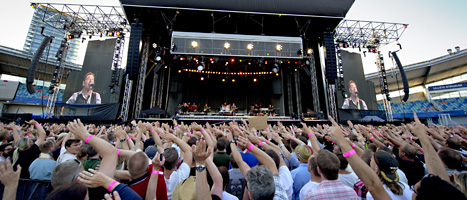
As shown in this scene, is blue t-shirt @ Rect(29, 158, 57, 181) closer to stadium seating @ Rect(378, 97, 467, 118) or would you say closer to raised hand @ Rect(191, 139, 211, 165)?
raised hand @ Rect(191, 139, 211, 165)

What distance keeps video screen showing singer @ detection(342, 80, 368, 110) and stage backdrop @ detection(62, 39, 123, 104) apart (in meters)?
17.0

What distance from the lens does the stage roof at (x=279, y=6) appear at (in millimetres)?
11547

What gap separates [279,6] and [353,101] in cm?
946

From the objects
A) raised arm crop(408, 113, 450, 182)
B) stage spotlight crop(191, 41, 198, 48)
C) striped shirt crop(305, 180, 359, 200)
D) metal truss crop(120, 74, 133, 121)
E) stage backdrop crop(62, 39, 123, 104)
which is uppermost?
stage spotlight crop(191, 41, 198, 48)

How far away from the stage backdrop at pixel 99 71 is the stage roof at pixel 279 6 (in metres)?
4.18

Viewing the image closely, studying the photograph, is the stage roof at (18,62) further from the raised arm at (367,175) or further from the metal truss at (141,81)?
the raised arm at (367,175)

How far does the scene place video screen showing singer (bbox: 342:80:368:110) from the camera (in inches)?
557

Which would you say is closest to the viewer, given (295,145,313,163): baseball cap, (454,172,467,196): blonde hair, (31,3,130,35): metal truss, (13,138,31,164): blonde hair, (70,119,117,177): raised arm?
(454,172,467,196): blonde hair

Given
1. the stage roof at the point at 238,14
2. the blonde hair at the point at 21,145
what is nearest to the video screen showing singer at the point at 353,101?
the stage roof at the point at 238,14

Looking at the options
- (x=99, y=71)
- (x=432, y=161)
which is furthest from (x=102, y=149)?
(x=99, y=71)

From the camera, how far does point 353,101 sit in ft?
48.0

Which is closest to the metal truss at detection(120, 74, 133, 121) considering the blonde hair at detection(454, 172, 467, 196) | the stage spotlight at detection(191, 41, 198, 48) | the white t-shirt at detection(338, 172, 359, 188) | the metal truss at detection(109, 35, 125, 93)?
the metal truss at detection(109, 35, 125, 93)

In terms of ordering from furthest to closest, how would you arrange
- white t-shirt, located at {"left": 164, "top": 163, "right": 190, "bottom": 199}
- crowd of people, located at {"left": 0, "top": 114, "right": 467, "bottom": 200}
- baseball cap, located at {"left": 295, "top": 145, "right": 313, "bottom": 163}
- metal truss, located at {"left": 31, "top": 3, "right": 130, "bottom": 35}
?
metal truss, located at {"left": 31, "top": 3, "right": 130, "bottom": 35}, baseball cap, located at {"left": 295, "top": 145, "right": 313, "bottom": 163}, white t-shirt, located at {"left": 164, "top": 163, "right": 190, "bottom": 199}, crowd of people, located at {"left": 0, "top": 114, "right": 467, "bottom": 200}

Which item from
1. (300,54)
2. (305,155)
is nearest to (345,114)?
(300,54)
